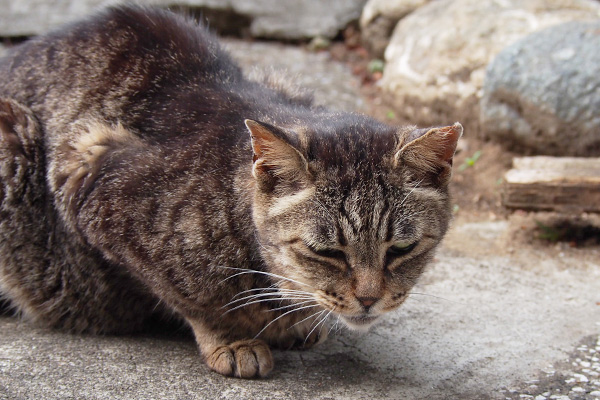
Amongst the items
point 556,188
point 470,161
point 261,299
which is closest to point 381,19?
point 470,161

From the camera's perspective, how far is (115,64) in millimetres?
3383

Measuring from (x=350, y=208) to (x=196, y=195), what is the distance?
0.72 metres

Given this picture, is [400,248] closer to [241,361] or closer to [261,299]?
[261,299]

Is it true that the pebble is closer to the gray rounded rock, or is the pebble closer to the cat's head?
the cat's head

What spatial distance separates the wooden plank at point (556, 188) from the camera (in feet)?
14.3

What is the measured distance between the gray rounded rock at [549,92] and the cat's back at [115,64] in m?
2.63

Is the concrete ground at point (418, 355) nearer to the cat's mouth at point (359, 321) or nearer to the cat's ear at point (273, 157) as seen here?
the cat's mouth at point (359, 321)

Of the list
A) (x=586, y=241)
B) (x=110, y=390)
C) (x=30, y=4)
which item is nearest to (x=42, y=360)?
(x=110, y=390)

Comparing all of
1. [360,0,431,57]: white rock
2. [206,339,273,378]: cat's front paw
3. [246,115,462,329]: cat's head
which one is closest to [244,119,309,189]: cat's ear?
[246,115,462,329]: cat's head

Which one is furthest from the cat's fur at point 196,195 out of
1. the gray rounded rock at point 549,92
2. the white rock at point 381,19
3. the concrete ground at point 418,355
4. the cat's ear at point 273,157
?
the white rock at point 381,19

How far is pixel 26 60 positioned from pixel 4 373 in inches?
67.7

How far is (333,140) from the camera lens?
8.84 ft

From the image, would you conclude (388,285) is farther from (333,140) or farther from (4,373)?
(4,373)

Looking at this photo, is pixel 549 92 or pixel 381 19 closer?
pixel 549 92
